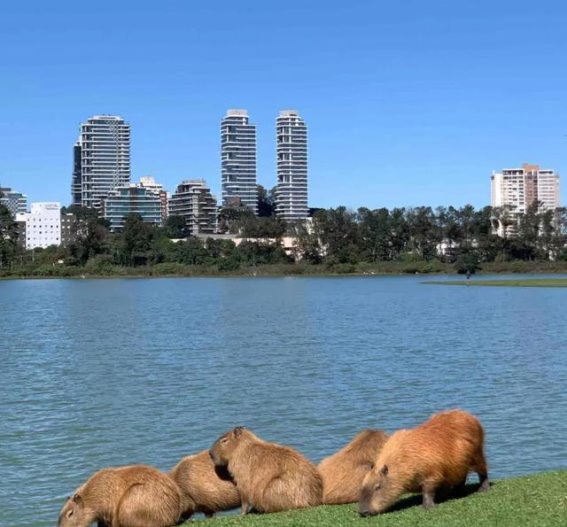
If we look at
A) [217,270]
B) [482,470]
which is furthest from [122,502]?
[217,270]

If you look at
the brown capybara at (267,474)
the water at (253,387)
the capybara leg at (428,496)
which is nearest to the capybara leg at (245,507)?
the brown capybara at (267,474)

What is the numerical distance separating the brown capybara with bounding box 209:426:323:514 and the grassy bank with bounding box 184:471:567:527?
0.30m

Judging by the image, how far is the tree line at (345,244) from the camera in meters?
138

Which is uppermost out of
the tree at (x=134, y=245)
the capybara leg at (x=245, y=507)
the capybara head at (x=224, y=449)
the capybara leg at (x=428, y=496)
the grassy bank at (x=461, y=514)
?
the tree at (x=134, y=245)

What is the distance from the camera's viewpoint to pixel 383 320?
Result: 46969 mm

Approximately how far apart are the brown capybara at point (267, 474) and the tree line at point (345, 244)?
5047 inches

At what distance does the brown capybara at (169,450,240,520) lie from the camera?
917 centimetres

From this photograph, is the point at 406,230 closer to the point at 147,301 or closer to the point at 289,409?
the point at 147,301

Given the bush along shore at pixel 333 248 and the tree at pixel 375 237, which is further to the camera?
the tree at pixel 375 237

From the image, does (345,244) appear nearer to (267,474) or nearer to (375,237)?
(375,237)

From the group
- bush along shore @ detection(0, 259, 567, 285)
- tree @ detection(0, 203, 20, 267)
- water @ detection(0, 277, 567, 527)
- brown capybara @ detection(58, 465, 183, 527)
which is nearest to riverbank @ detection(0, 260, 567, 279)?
bush along shore @ detection(0, 259, 567, 285)

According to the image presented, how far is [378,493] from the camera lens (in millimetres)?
8164

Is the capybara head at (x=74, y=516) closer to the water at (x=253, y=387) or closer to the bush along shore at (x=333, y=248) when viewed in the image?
the water at (x=253, y=387)

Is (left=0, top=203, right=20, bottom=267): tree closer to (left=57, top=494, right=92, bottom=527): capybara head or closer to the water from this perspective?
the water
